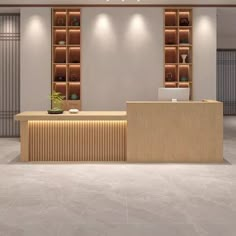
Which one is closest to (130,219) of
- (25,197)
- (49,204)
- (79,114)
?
(49,204)

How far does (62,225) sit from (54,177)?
2202 mm

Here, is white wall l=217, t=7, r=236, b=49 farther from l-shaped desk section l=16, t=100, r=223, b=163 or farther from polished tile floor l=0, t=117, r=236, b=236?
polished tile floor l=0, t=117, r=236, b=236

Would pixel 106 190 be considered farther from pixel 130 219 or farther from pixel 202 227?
pixel 202 227

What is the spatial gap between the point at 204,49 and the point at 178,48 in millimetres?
566

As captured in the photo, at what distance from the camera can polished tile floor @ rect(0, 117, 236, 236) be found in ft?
12.6

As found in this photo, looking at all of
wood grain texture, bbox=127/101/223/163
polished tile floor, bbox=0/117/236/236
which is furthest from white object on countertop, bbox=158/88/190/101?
polished tile floor, bbox=0/117/236/236

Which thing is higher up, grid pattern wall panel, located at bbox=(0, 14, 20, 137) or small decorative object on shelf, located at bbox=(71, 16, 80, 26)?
small decorative object on shelf, located at bbox=(71, 16, 80, 26)

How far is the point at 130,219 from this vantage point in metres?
4.07

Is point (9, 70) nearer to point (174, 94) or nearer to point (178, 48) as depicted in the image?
point (178, 48)

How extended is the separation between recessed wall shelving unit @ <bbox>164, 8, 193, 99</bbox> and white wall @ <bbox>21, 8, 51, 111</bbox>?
2618 millimetres

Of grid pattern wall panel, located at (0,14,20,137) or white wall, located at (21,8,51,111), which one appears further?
grid pattern wall panel, located at (0,14,20,137)

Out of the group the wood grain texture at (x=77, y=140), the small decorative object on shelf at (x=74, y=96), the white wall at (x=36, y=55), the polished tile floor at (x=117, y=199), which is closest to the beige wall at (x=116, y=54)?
the white wall at (x=36, y=55)

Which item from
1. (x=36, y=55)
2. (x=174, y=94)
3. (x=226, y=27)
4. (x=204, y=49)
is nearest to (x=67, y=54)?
(x=36, y=55)

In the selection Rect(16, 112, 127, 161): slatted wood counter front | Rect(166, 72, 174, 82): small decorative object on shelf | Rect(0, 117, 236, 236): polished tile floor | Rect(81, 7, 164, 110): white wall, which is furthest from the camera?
Rect(166, 72, 174, 82): small decorative object on shelf
